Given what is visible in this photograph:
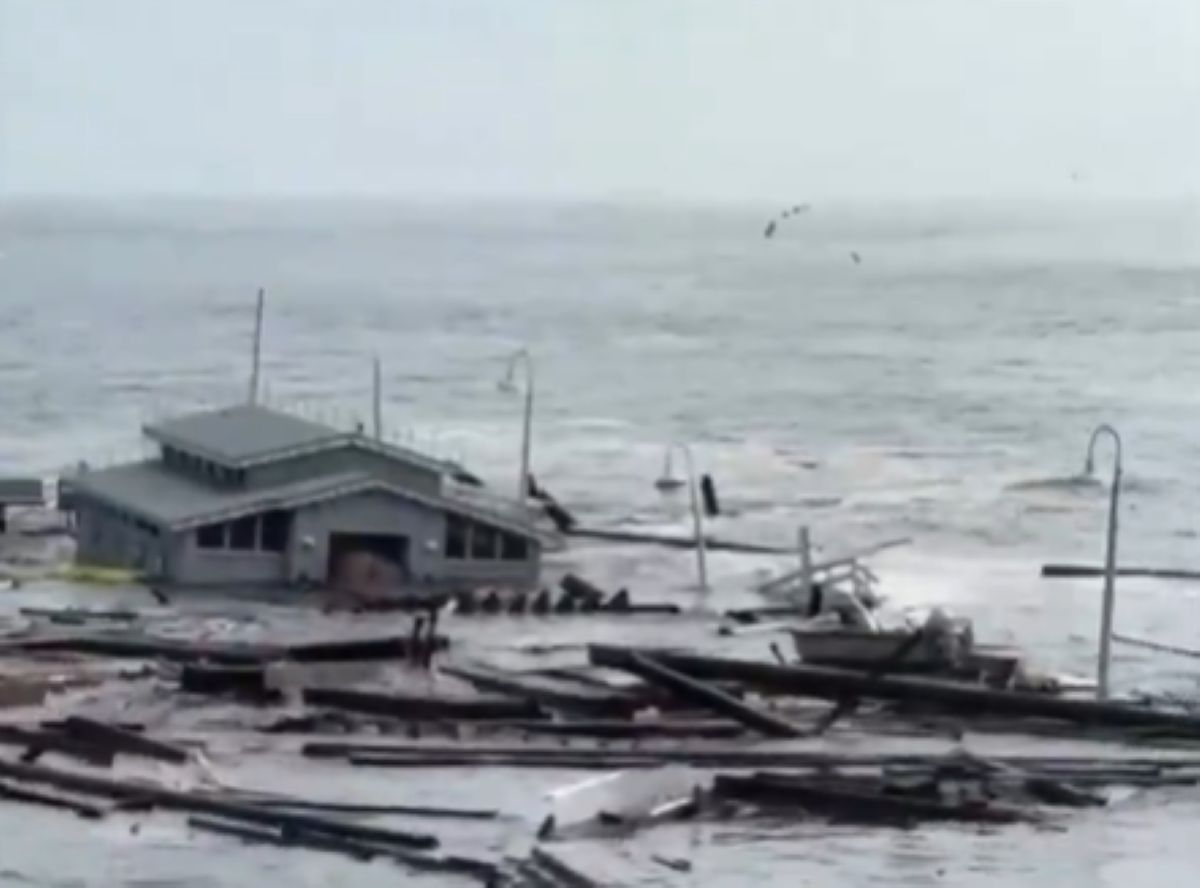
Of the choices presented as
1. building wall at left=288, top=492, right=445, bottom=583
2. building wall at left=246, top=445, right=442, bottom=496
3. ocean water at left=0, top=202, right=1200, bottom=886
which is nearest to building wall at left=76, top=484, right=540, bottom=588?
building wall at left=288, top=492, right=445, bottom=583

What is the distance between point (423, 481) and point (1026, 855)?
19.2 metres

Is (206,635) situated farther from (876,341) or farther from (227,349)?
(876,341)

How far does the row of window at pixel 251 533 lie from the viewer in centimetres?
4075

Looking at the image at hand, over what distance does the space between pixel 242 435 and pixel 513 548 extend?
13.5 feet

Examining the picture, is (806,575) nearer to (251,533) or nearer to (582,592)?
(582,592)

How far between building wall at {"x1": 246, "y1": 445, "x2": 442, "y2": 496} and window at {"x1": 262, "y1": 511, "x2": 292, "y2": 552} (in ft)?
1.96

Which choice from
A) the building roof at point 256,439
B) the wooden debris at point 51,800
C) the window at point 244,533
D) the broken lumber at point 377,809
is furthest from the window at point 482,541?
the wooden debris at point 51,800

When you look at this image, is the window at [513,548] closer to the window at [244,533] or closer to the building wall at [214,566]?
the building wall at [214,566]

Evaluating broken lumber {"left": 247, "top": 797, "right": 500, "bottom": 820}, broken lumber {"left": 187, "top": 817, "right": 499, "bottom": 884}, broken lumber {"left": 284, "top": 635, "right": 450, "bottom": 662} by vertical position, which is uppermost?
broken lumber {"left": 284, "top": 635, "right": 450, "bottom": 662}

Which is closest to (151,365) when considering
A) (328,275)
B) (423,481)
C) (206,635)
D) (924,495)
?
(924,495)

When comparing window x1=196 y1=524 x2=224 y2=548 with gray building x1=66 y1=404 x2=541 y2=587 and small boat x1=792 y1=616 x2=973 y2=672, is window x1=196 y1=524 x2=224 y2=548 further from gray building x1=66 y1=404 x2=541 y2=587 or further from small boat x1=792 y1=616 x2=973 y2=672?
small boat x1=792 y1=616 x2=973 y2=672

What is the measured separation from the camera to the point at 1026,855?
2378 cm

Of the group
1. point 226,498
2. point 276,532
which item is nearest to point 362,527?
point 276,532

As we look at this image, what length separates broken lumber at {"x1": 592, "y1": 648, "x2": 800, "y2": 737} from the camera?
27.4 meters
